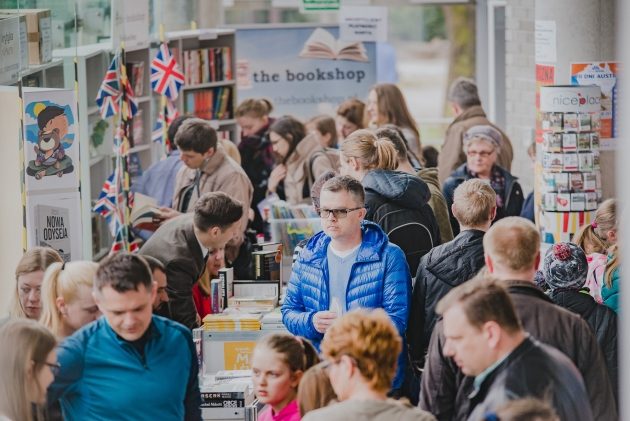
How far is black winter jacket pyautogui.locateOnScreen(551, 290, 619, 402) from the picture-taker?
5379 millimetres

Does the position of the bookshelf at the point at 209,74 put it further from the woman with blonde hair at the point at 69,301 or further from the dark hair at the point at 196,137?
the woman with blonde hair at the point at 69,301

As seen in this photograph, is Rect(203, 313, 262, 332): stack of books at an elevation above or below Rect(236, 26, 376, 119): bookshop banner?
below

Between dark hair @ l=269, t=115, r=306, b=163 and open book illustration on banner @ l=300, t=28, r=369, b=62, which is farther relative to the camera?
open book illustration on banner @ l=300, t=28, r=369, b=62

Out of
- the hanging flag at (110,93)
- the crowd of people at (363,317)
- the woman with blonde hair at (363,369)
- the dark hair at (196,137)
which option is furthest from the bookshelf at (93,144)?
the woman with blonde hair at (363,369)

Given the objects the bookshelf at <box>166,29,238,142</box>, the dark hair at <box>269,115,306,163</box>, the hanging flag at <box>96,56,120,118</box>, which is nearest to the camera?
the hanging flag at <box>96,56,120,118</box>

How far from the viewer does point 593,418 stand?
444 centimetres

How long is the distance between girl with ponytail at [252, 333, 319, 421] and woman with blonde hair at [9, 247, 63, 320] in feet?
3.41

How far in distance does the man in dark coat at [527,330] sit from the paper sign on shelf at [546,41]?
13.9ft

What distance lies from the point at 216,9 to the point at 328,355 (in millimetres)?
15019

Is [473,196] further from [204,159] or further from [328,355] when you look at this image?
[204,159]

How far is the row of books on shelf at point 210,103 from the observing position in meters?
A: 12.7

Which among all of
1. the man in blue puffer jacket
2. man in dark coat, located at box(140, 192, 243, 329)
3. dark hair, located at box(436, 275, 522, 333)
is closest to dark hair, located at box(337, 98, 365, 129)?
man in dark coat, located at box(140, 192, 243, 329)

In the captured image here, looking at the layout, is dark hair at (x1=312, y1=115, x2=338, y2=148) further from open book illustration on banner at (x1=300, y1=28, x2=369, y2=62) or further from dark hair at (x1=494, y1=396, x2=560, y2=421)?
dark hair at (x1=494, y1=396, x2=560, y2=421)

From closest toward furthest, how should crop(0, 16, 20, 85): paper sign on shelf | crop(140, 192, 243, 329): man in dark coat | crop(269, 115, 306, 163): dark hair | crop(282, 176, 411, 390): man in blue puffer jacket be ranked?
crop(282, 176, 411, 390): man in blue puffer jacket < crop(140, 192, 243, 329): man in dark coat < crop(0, 16, 20, 85): paper sign on shelf < crop(269, 115, 306, 163): dark hair
